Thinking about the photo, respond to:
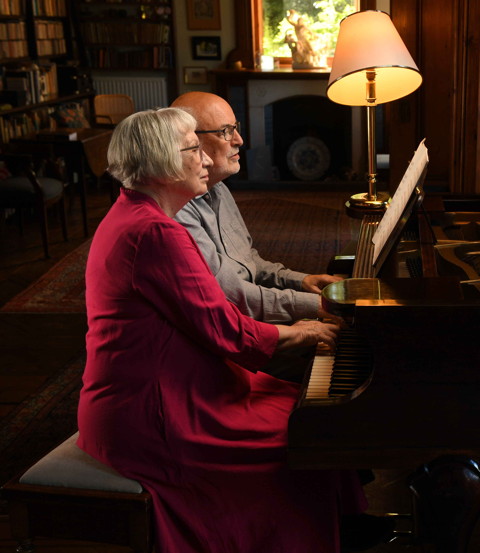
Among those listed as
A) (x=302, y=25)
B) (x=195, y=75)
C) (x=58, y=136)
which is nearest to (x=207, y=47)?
(x=195, y=75)

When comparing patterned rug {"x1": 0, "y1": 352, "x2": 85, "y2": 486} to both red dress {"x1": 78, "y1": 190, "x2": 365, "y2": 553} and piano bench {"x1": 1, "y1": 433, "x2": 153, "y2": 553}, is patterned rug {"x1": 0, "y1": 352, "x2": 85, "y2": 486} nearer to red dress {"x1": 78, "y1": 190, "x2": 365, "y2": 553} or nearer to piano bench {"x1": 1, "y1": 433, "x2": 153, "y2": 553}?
piano bench {"x1": 1, "y1": 433, "x2": 153, "y2": 553}

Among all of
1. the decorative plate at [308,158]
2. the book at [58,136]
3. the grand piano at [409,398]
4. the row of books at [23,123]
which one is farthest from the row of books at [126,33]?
the grand piano at [409,398]

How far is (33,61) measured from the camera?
8.03 metres

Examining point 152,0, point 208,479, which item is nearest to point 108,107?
point 152,0

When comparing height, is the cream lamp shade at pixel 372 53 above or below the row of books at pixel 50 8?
below

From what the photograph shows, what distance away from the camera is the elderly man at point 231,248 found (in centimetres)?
225

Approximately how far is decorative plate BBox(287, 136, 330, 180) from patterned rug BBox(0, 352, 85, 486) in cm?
543

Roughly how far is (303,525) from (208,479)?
22 cm

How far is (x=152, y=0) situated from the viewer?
8.68 metres

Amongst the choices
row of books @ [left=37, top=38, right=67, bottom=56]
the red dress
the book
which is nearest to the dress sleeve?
the red dress

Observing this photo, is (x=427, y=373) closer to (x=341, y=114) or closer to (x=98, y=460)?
(x=98, y=460)

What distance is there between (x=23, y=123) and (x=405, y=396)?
6397 mm

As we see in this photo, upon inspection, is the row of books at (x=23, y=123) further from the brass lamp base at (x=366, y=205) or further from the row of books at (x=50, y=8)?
the brass lamp base at (x=366, y=205)

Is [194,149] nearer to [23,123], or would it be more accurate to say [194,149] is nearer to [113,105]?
[23,123]
